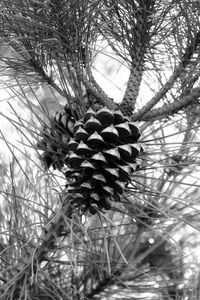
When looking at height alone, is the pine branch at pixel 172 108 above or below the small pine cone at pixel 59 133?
above

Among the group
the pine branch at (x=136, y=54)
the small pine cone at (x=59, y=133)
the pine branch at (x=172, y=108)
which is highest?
the pine branch at (x=136, y=54)

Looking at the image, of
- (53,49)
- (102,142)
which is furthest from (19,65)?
(102,142)

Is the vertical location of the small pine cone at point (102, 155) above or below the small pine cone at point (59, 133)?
below

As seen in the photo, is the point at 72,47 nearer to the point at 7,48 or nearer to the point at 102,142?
the point at 102,142

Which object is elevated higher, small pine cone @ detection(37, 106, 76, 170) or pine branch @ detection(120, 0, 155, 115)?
pine branch @ detection(120, 0, 155, 115)

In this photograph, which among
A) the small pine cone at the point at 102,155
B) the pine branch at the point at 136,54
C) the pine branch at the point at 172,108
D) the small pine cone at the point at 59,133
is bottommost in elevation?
the small pine cone at the point at 102,155

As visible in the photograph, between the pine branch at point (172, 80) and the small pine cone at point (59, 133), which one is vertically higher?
the pine branch at point (172, 80)

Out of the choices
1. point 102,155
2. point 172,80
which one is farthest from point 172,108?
point 102,155

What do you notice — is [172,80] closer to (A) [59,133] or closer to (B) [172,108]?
(B) [172,108]
